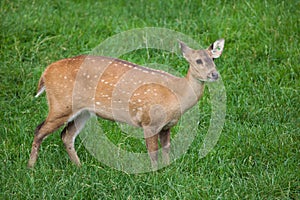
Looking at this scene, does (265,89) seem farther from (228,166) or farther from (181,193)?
(181,193)

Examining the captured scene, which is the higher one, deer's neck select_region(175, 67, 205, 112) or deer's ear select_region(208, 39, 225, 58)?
deer's ear select_region(208, 39, 225, 58)

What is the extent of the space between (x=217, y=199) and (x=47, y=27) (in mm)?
4352

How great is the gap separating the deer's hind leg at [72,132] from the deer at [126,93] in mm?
130

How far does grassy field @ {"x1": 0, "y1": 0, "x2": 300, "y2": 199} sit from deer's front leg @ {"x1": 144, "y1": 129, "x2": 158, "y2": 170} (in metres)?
0.14

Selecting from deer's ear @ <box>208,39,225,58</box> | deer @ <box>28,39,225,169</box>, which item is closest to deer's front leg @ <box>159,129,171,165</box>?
deer @ <box>28,39,225,169</box>

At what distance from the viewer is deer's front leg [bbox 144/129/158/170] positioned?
6.59 meters

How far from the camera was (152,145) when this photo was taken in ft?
21.7

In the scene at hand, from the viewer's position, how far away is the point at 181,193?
244 inches

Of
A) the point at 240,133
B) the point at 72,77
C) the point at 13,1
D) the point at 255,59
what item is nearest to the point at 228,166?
the point at 240,133

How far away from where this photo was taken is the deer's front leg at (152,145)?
21.6 ft

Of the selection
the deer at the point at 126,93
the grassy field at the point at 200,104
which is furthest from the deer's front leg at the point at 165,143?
the grassy field at the point at 200,104

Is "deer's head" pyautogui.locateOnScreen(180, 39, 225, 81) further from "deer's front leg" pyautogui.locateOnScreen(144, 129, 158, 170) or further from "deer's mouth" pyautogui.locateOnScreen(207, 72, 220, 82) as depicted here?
"deer's front leg" pyautogui.locateOnScreen(144, 129, 158, 170)

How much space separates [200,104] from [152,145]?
1.53 meters

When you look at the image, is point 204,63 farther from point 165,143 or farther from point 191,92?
point 165,143
